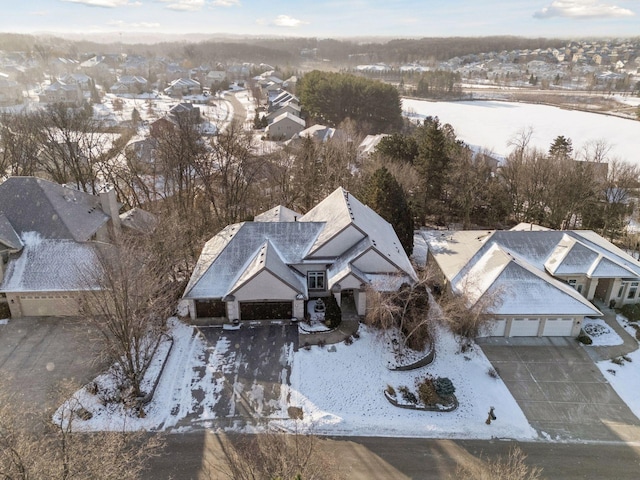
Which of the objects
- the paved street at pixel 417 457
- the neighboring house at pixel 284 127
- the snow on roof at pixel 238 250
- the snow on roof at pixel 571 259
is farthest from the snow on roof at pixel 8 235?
the neighboring house at pixel 284 127

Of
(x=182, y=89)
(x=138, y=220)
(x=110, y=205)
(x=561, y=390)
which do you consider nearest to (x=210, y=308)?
(x=138, y=220)

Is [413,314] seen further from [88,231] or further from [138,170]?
[138,170]

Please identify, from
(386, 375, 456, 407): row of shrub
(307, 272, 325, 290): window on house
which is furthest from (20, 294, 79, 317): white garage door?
(386, 375, 456, 407): row of shrub

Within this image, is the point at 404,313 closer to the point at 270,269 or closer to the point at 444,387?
the point at 444,387

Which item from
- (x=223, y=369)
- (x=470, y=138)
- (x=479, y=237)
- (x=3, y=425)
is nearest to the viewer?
(x=3, y=425)

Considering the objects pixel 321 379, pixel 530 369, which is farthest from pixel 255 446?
pixel 530 369

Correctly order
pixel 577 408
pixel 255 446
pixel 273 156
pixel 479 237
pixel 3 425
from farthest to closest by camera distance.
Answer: pixel 273 156 → pixel 479 237 → pixel 577 408 → pixel 255 446 → pixel 3 425

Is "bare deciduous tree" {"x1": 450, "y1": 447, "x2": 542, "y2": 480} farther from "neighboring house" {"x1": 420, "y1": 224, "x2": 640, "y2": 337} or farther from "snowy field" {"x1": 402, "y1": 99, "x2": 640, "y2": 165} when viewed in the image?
"snowy field" {"x1": 402, "y1": 99, "x2": 640, "y2": 165}

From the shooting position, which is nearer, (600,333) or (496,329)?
(496,329)
